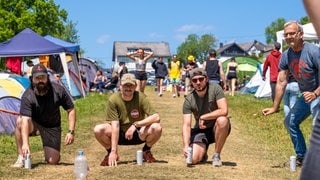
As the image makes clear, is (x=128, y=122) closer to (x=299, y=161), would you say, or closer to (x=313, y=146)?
(x=299, y=161)

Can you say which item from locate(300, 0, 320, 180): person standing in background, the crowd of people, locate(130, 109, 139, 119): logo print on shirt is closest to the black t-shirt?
the crowd of people

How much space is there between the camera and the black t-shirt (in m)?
6.51

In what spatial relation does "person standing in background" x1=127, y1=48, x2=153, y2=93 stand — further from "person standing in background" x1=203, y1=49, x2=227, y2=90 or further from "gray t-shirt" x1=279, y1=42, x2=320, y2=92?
"gray t-shirt" x1=279, y1=42, x2=320, y2=92

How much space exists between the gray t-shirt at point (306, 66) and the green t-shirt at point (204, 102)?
0.91 m

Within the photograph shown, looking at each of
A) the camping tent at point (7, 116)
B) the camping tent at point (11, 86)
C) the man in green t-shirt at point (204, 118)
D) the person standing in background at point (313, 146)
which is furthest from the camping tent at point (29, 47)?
the person standing in background at point (313, 146)

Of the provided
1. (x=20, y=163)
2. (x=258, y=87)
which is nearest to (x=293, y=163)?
(x=20, y=163)

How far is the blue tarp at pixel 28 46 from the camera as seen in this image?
16141mm


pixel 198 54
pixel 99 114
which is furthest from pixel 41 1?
pixel 198 54

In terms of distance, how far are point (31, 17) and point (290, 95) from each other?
44.4 metres

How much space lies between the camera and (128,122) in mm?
6699

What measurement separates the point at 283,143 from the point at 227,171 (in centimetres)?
272

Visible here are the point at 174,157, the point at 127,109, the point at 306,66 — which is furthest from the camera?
the point at 174,157

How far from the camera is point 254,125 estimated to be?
11.1 m

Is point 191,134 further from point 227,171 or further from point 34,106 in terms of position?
point 34,106
